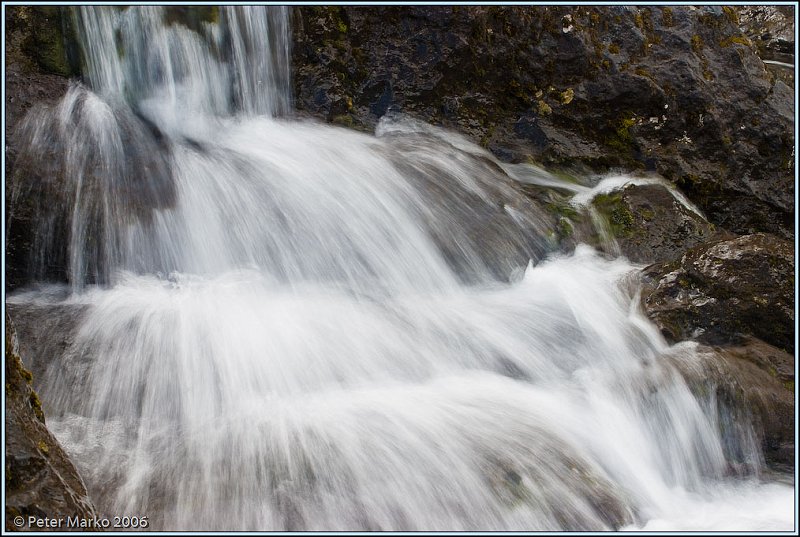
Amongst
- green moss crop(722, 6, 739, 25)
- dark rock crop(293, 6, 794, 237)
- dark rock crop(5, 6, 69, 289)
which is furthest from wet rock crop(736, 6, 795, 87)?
dark rock crop(5, 6, 69, 289)

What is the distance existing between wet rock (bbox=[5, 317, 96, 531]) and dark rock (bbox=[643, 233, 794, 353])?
3880 mm

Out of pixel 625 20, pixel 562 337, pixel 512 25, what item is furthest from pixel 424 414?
pixel 625 20

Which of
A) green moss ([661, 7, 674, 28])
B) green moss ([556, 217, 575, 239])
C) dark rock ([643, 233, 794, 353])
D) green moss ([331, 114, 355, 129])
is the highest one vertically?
green moss ([661, 7, 674, 28])

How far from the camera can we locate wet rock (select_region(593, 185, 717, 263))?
6.14m

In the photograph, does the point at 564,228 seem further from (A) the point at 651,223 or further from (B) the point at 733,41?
(B) the point at 733,41

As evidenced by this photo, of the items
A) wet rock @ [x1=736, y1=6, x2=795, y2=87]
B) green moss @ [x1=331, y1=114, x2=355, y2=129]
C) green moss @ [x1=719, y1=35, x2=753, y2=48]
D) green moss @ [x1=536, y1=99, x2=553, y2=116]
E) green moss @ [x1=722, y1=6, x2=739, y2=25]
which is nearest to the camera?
green moss @ [x1=331, y1=114, x2=355, y2=129]

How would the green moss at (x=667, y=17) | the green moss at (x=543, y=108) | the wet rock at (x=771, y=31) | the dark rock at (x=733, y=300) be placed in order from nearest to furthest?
the dark rock at (x=733, y=300)
the green moss at (x=543, y=108)
the green moss at (x=667, y=17)
the wet rock at (x=771, y=31)

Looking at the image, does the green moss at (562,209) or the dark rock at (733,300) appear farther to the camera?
the green moss at (562,209)

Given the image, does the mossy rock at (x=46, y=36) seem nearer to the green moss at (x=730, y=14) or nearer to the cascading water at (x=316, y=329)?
the cascading water at (x=316, y=329)

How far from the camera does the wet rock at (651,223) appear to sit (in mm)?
6145

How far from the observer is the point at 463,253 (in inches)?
215

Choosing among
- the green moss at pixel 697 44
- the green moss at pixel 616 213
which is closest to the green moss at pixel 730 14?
the green moss at pixel 697 44

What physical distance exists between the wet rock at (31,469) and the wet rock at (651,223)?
454 cm

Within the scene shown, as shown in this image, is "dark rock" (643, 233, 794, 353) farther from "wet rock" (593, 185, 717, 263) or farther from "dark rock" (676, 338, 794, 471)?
"wet rock" (593, 185, 717, 263)
